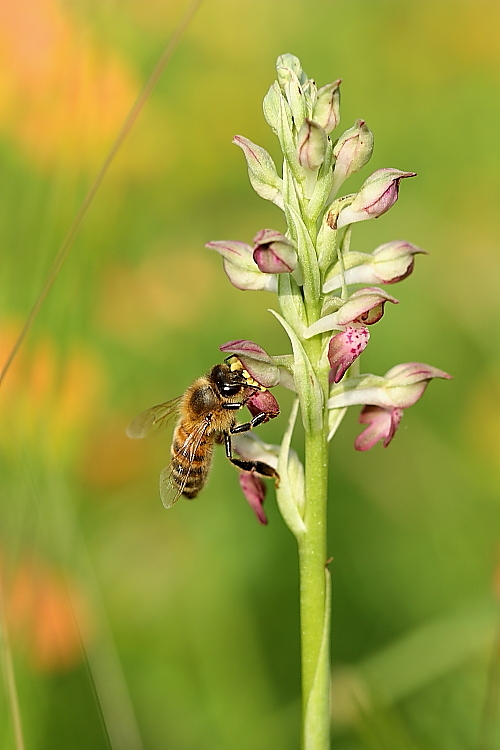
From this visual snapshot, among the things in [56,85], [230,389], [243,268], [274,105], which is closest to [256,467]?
[230,389]

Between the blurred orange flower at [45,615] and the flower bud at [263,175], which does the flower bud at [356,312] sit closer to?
the flower bud at [263,175]

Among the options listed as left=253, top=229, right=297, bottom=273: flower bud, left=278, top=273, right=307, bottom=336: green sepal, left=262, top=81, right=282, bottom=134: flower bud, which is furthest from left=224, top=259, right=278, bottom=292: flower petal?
left=262, top=81, right=282, bottom=134: flower bud

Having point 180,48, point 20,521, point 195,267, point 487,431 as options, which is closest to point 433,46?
point 180,48

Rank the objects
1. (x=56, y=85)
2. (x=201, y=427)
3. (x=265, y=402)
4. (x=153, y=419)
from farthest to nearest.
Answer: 1. (x=56, y=85)
2. (x=153, y=419)
3. (x=201, y=427)
4. (x=265, y=402)

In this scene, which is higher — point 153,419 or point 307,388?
point 153,419

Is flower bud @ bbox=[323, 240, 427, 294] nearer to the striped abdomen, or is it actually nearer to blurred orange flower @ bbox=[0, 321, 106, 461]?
the striped abdomen

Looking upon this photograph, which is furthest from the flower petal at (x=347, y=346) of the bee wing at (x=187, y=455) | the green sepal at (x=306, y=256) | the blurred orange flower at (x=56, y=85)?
the blurred orange flower at (x=56, y=85)

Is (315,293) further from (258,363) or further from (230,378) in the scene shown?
(230,378)
